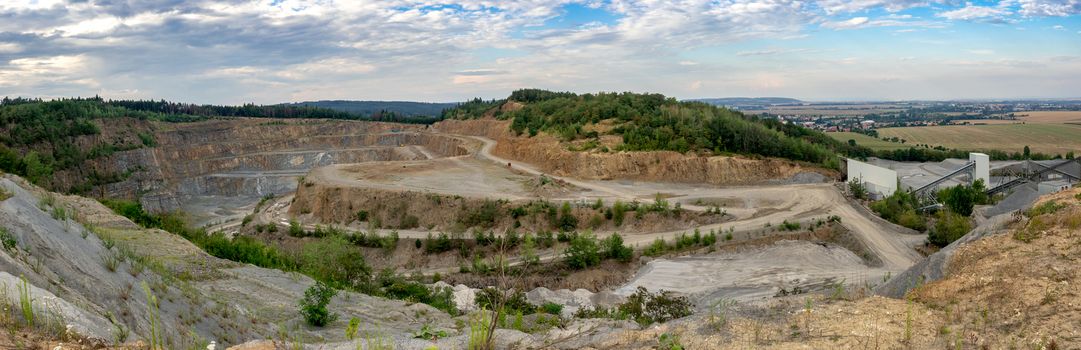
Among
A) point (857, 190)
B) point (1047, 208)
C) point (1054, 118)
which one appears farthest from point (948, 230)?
point (1054, 118)

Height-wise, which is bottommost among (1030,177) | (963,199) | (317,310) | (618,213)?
(618,213)

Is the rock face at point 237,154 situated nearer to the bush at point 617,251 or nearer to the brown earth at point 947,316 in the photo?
the bush at point 617,251

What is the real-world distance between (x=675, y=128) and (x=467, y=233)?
2187 centimetres

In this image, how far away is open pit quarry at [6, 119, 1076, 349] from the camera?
7.59 meters

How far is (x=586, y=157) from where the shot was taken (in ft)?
154

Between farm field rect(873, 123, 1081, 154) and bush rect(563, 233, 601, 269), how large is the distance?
69.7 m

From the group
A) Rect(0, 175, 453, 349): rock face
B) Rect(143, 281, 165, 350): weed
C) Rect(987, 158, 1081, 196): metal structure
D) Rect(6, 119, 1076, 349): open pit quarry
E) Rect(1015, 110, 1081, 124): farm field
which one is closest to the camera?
Rect(143, 281, 165, 350): weed

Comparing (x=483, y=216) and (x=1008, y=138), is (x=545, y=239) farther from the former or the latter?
(x=1008, y=138)

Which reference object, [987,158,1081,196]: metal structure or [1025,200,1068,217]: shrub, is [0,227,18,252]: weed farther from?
[987,158,1081,196]: metal structure

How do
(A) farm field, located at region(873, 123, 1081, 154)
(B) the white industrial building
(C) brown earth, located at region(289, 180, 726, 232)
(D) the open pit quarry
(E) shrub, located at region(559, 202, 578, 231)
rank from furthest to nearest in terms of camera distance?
(A) farm field, located at region(873, 123, 1081, 154) < (B) the white industrial building < (E) shrub, located at region(559, 202, 578, 231) < (C) brown earth, located at region(289, 180, 726, 232) < (D) the open pit quarry

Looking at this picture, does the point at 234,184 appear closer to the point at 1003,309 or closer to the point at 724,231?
the point at 724,231

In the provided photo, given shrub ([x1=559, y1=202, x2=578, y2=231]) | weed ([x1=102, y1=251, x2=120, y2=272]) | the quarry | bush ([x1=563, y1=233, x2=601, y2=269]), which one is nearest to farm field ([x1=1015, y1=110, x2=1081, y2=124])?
the quarry

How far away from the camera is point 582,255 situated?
27828 millimetres

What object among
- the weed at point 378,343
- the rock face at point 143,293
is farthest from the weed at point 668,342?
the rock face at point 143,293
